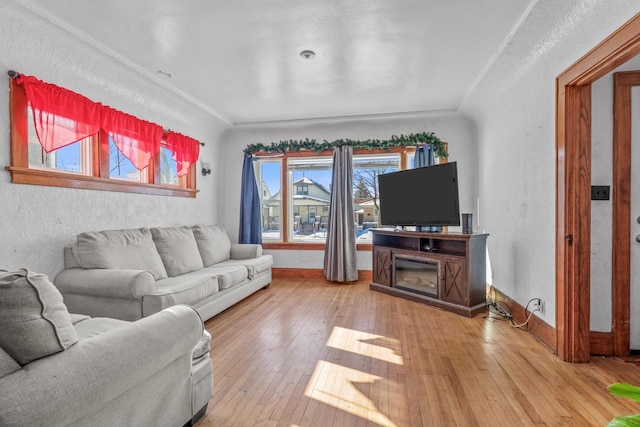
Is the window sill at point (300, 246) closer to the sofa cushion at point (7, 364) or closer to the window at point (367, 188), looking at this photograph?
the window at point (367, 188)

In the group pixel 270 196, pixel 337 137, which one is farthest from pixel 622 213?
pixel 270 196

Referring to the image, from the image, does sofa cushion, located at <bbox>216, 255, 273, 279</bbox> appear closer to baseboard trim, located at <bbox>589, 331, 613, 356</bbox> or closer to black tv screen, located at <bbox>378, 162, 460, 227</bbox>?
black tv screen, located at <bbox>378, 162, 460, 227</bbox>

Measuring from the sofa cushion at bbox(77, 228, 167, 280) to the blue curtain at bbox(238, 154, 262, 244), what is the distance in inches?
74.2

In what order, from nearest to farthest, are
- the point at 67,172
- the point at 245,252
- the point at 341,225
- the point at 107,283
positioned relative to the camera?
1. the point at 107,283
2. the point at 67,172
3. the point at 245,252
4. the point at 341,225

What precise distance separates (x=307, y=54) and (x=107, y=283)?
99.5 inches

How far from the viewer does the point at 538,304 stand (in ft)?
8.84

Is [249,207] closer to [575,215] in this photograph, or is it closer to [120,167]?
[120,167]

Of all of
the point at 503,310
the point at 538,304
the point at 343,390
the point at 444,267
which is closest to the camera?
the point at 343,390

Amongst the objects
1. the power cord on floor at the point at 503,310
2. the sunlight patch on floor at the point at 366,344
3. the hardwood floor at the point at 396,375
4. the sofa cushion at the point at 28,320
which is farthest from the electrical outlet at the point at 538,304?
the sofa cushion at the point at 28,320

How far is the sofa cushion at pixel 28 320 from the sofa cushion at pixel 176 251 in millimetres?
2288

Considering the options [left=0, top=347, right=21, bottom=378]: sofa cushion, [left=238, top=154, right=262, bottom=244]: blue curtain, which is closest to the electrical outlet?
[left=0, top=347, right=21, bottom=378]: sofa cushion

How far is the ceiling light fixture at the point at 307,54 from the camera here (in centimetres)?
283

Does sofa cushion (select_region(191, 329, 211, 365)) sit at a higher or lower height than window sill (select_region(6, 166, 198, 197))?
lower

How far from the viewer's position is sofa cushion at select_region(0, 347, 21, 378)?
95cm
